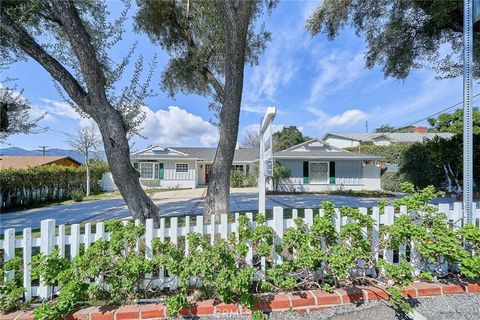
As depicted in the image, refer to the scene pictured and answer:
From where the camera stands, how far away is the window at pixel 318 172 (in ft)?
55.1

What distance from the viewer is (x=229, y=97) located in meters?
4.26

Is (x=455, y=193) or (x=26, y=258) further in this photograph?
(x=455, y=193)

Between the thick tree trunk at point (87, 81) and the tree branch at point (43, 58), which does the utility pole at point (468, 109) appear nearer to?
the thick tree trunk at point (87, 81)

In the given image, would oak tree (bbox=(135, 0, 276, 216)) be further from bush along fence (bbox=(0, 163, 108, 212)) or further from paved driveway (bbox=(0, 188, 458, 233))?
bush along fence (bbox=(0, 163, 108, 212))

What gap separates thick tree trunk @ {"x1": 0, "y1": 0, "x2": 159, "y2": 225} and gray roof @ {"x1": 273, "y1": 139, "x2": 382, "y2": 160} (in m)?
13.0

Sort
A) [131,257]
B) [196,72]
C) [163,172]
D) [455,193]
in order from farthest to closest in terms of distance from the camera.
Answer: [163,172] → [455,193] → [196,72] → [131,257]

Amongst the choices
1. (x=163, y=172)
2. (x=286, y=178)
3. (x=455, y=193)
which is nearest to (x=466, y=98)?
(x=455, y=193)

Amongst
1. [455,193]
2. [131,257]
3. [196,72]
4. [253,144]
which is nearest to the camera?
[131,257]

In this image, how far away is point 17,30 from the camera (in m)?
3.40

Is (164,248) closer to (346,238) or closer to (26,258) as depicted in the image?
(26,258)

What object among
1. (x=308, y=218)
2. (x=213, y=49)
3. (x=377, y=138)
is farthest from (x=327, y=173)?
(x=377, y=138)

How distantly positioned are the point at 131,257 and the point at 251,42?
7.41 meters

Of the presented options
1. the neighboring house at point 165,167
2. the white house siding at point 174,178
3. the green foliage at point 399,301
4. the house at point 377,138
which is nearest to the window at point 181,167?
the neighboring house at point 165,167

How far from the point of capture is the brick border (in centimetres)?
221
